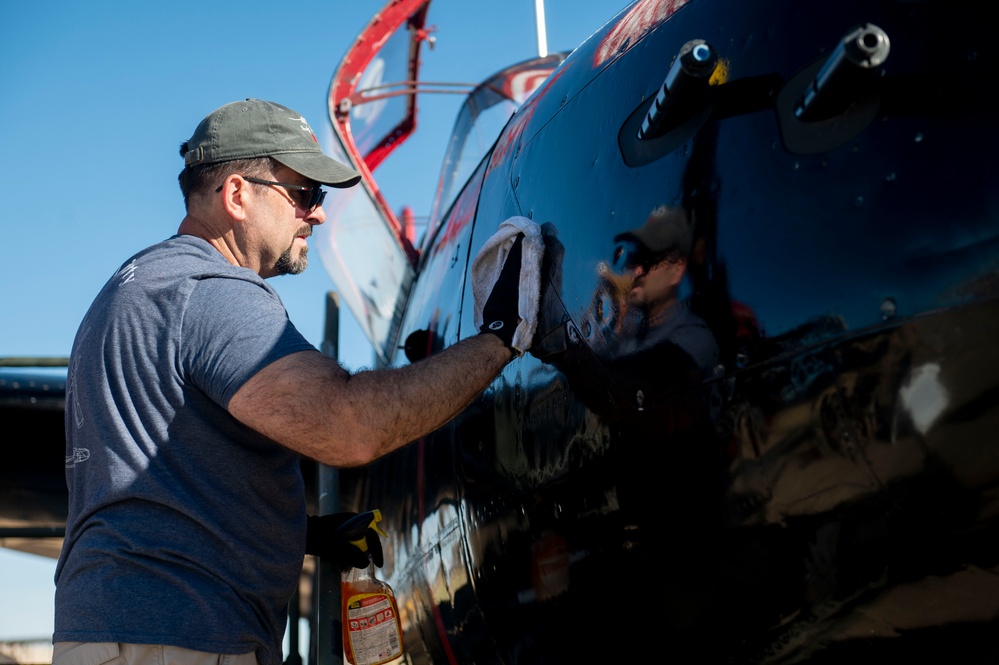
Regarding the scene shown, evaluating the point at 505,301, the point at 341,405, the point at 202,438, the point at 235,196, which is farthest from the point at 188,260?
the point at 505,301

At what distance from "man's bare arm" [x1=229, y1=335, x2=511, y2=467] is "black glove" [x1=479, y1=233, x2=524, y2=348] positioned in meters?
0.15

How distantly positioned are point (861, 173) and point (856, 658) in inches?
28.5

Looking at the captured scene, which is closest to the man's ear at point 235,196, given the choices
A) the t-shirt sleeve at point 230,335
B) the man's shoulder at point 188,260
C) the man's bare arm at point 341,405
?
the man's shoulder at point 188,260

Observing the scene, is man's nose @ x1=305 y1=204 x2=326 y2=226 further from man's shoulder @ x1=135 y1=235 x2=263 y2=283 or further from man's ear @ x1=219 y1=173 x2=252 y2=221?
A: man's shoulder @ x1=135 y1=235 x2=263 y2=283

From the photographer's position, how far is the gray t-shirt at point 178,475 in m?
2.03

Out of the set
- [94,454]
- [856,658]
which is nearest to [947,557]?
[856,658]

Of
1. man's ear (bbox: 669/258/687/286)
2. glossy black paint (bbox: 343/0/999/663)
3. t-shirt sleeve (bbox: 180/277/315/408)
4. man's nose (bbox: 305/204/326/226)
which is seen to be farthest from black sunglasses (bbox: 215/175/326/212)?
man's ear (bbox: 669/258/687/286)

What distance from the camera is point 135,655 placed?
2.00 metres

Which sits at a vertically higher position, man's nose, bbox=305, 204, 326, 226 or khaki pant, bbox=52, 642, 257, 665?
man's nose, bbox=305, 204, 326, 226

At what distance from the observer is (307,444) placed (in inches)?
77.4

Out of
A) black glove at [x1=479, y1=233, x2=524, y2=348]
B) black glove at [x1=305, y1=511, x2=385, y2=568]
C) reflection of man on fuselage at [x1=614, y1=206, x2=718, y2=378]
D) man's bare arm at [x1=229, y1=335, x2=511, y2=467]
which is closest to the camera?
reflection of man on fuselage at [x1=614, y1=206, x2=718, y2=378]

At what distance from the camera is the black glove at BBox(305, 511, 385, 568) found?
282 cm

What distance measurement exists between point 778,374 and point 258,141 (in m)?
1.60

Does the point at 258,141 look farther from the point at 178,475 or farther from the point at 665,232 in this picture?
the point at 665,232
